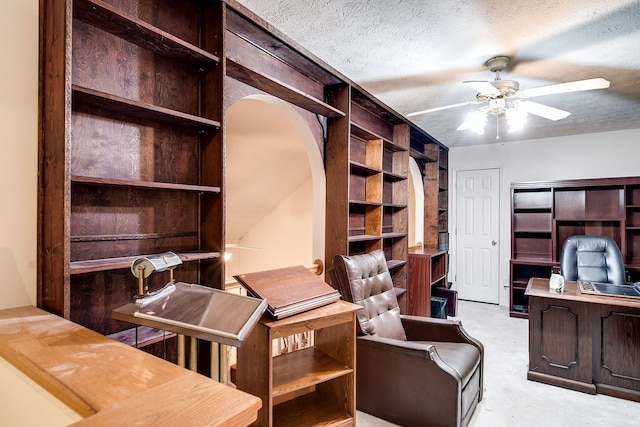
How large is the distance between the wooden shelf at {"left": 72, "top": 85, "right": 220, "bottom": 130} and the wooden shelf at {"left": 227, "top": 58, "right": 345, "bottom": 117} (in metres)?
0.41

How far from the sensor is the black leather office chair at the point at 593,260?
365 centimetres

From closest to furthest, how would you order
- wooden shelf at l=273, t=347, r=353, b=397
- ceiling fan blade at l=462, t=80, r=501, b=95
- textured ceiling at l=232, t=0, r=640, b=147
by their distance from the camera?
wooden shelf at l=273, t=347, r=353, b=397, textured ceiling at l=232, t=0, r=640, b=147, ceiling fan blade at l=462, t=80, r=501, b=95

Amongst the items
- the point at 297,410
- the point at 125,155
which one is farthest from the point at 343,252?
the point at 125,155

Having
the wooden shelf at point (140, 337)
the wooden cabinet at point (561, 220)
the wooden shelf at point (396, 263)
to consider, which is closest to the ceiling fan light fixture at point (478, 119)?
the wooden shelf at point (396, 263)

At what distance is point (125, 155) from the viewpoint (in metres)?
1.62

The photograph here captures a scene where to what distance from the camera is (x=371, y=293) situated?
8.43ft

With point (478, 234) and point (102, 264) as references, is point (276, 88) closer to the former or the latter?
point (102, 264)

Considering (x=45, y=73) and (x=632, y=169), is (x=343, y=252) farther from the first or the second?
(x=632, y=169)

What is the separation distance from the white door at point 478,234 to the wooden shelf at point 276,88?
3.72 m

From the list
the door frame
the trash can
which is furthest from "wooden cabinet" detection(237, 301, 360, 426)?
the door frame

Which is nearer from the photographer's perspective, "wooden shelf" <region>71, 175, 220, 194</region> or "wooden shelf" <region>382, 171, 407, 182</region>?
"wooden shelf" <region>71, 175, 220, 194</region>

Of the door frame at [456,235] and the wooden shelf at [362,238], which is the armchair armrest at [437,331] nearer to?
the wooden shelf at [362,238]

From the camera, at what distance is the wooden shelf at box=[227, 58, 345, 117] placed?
6.53 ft

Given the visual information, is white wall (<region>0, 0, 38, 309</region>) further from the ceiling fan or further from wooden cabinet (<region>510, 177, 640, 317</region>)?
wooden cabinet (<region>510, 177, 640, 317</region>)
